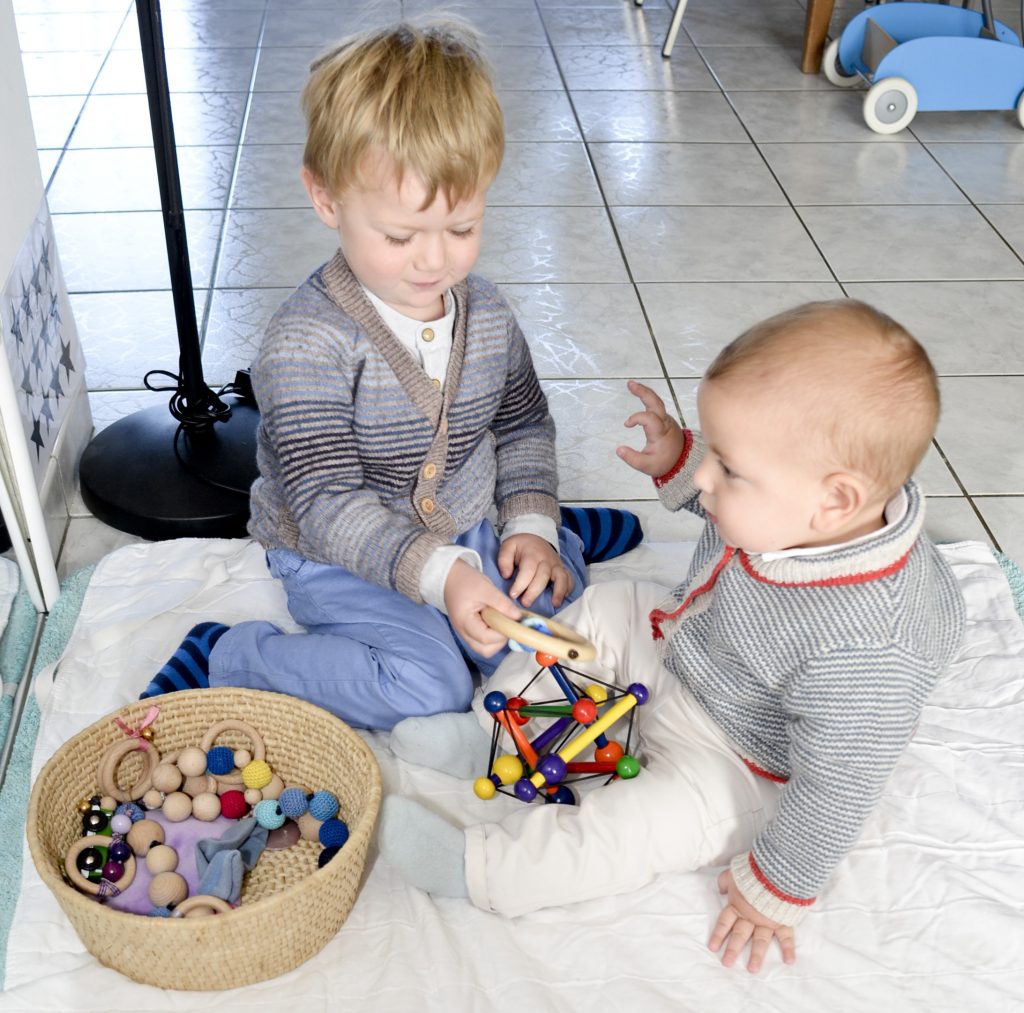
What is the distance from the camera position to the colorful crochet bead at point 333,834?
1122 mm

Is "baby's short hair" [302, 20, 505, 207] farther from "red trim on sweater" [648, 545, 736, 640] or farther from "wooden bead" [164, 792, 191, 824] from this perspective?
"wooden bead" [164, 792, 191, 824]

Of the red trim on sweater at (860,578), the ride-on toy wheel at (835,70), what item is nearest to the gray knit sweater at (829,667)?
the red trim on sweater at (860,578)

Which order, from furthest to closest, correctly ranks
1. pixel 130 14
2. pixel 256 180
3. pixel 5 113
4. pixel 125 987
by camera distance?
pixel 130 14 < pixel 256 180 < pixel 5 113 < pixel 125 987

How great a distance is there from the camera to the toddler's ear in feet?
3.67

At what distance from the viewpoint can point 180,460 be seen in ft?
5.15

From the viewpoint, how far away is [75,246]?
217cm

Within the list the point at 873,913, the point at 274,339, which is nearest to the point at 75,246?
the point at 274,339

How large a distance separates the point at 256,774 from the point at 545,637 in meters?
0.36

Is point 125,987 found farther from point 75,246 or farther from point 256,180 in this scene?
point 256,180

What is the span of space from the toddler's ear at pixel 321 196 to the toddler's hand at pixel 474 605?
0.34m

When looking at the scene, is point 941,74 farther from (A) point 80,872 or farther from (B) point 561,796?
(A) point 80,872

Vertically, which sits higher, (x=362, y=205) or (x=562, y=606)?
(x=362, y=205)

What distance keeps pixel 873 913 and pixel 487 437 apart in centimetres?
60

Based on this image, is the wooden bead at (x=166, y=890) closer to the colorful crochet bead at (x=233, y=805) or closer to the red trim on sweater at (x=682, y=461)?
the colorful crochet bead at (x=233, y=805)
